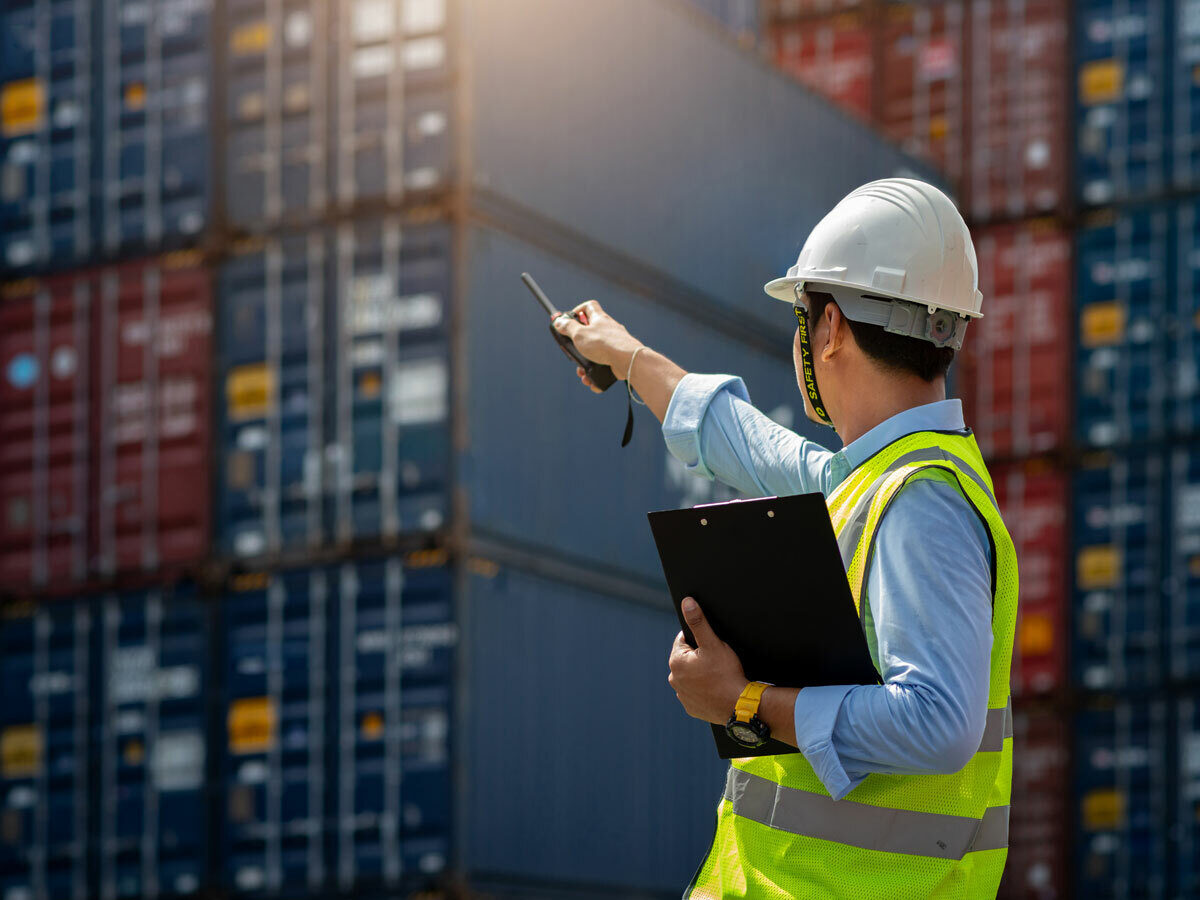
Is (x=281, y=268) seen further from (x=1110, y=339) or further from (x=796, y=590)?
(x=796, y=590)

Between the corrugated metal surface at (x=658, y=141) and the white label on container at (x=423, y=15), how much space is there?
0.22 m

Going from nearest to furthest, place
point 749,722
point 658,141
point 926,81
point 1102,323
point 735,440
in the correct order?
1. point 749,722
2. point 735,440
3. point 658,141
4. point 1102,323
5. point 926,81

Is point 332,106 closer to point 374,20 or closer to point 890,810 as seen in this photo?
point 374,20

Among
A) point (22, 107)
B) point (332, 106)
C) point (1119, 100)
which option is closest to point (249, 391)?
point (332, 106)

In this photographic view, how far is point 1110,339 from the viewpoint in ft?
50.4

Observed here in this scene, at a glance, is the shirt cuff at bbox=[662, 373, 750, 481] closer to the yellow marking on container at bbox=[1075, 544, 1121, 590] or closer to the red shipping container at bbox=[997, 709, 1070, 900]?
the red shipping container at bbox=[997, 709, 1070, 900]

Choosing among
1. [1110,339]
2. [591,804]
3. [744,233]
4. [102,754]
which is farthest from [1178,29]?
[102,754]

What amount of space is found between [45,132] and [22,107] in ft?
0.96

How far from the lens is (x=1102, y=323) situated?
50.5 feet

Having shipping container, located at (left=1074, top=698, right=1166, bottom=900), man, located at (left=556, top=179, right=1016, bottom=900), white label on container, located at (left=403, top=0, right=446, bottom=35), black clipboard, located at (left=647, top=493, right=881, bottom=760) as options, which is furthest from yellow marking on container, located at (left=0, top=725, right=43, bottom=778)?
black clipboard, located at (left=647, top=493, right=881, bottom=760)

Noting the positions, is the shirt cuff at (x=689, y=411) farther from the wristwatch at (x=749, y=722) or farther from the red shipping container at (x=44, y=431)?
the red shipping container at (x=44, y=431)

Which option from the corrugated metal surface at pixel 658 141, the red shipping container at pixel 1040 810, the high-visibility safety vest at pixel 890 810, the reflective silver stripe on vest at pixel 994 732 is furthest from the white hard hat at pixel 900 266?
the red shipping container at pixel 1040 810

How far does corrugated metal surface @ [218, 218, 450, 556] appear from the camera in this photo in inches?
420

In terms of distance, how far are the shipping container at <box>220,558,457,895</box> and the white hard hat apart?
7601 mm
